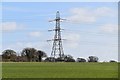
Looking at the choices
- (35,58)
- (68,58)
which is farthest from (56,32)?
(35,58)

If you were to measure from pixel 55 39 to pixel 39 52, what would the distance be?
6629 cm

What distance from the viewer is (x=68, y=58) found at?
16200 cm

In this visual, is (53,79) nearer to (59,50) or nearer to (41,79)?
(41,79)

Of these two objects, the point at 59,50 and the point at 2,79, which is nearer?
the point at 2,79

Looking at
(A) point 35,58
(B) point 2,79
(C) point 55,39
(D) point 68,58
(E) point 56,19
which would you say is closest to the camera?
(B) point 2,79

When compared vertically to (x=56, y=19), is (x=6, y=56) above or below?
below

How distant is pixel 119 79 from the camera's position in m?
31.1

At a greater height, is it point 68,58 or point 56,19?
point 56,19

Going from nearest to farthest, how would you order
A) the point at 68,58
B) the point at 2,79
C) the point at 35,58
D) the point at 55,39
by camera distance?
1. the point at 2,79
2. the point at 55,39
3. the point at 68,58
4. the point at 35,58

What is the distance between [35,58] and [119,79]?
14422 cm

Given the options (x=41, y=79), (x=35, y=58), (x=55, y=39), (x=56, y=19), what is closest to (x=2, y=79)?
(x=41, y=79)

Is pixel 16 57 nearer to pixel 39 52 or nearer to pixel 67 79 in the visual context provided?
pixel 39 52

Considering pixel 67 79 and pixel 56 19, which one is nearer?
pixel 67 79

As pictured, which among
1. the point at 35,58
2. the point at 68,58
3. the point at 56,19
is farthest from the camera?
the point at 35,58
